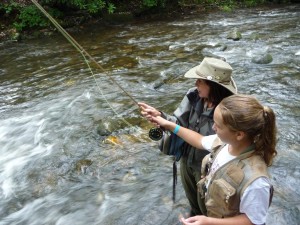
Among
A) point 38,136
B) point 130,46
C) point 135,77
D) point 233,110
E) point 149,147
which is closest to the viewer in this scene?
point 233,110

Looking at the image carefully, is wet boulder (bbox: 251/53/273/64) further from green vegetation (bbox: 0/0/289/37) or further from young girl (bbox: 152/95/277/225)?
green vegetation (bbox: 0/0/289/37)

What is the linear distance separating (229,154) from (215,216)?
42 centimetres

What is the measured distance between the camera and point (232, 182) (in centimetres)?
206

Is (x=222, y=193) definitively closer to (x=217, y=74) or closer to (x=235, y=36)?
(x=217, y=74)

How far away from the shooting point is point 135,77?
892cm

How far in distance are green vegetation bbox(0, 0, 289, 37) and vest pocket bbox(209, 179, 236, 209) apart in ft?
47.1

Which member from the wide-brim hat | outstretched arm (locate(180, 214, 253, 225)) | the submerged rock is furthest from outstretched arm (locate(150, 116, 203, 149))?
the submerged rock

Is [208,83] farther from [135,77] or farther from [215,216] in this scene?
[135,77]

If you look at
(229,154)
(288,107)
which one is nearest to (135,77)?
(288,107)

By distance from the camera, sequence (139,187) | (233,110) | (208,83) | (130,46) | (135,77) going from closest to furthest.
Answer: (233,110), (208,83), (139,187), (135,77), (130,46)

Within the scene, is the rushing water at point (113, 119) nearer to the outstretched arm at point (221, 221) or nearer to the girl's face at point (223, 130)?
the outstretched arm at point (221, 221)

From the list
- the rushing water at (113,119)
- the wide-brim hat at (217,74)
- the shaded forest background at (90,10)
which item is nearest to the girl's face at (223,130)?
the wide-brim hat at (217,74)

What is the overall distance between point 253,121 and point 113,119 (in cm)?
474

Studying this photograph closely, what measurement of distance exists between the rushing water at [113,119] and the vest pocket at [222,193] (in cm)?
198
